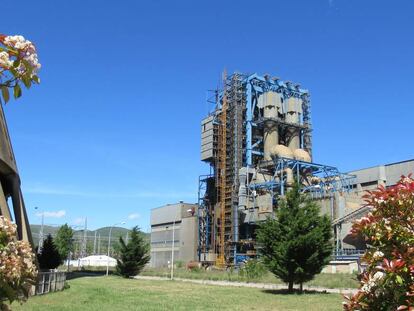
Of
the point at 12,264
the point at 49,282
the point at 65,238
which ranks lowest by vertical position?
the point at 49,282

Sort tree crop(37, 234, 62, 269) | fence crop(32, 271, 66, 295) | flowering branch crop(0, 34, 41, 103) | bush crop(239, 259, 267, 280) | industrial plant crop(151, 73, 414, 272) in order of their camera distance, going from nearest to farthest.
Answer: flowering branch crop(0, 34, 41, 103), fence crop(32, 271, 66, 295), tree crop(37, 234, 62, 269), bush crop(239, 259, 267, 280), industrial plant crop(151, 73, 414, 272)

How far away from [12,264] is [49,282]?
27755 mm

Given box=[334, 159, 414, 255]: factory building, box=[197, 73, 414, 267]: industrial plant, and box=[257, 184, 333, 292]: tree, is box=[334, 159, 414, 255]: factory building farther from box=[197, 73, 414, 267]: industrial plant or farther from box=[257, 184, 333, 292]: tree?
box=[257, 184, 333, 292]: tree

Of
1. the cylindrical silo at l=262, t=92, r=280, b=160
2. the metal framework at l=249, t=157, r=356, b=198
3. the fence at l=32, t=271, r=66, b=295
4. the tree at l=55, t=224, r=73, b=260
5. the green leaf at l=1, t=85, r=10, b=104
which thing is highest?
the cylindrical silo at l=262, t=92, r=280, b=160

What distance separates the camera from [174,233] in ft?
299

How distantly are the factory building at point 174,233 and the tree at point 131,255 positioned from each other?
20436 millimetres

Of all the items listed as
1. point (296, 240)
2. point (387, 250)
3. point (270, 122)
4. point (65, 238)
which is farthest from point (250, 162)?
point (387, 250)

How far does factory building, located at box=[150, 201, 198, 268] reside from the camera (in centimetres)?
8412

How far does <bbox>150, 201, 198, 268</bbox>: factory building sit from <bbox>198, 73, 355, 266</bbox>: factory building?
2.53 m

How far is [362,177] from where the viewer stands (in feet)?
282

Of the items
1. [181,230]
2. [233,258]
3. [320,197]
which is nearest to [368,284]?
[320,197]

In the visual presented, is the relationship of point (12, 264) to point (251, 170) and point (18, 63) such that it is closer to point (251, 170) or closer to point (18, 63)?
point (18, 63)

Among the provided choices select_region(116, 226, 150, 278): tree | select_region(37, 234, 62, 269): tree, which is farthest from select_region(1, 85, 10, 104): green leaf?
select_region(116, 226, 150, 278): tree

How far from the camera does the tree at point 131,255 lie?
Result: 56.2m
